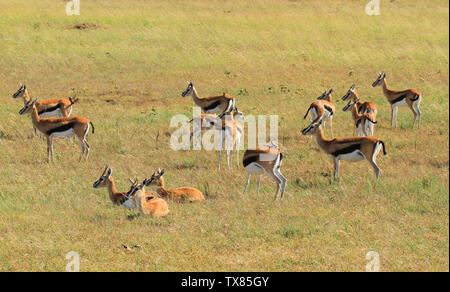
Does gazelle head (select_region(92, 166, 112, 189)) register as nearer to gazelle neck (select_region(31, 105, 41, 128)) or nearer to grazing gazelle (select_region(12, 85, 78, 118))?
gazelle neck (select_region(31, 105, 41, 128))

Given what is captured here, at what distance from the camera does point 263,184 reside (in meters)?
11.8

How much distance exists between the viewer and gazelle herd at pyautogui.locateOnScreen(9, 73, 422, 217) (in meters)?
10.4

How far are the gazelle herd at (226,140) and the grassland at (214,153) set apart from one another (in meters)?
0.28

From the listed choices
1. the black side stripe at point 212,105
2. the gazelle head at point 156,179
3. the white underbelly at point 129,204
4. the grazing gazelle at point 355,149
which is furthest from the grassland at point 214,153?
the black side stripe at point 212,105

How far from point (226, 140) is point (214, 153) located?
0.84 metres

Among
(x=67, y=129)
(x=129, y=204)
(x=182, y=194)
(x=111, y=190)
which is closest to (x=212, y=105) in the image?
(x=67, y=129)

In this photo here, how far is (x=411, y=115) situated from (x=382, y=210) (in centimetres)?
960

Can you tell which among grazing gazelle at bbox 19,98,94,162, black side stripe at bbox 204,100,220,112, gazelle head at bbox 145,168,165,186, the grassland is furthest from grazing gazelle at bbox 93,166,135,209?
black side stripe at bbox 204,100,220,112

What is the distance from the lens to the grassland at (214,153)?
870 centimetres

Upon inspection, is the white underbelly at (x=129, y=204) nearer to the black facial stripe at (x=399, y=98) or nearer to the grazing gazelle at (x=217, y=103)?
the grazing gazelle at (x=217, y=103)

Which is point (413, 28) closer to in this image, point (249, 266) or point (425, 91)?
point (425, 91)

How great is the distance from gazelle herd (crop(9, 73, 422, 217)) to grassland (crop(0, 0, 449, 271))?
0.93 feet

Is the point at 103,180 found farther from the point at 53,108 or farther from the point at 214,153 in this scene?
the point at 53,108

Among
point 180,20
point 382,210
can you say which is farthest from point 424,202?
point 180,20
